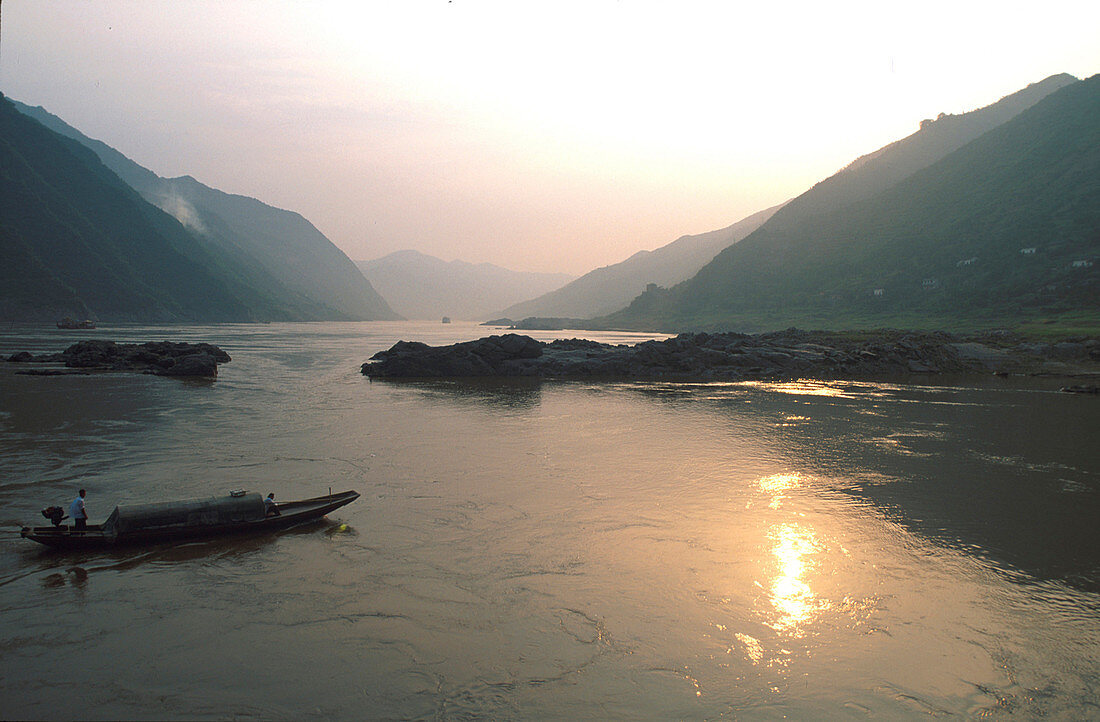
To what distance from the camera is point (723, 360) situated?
86.1 meters

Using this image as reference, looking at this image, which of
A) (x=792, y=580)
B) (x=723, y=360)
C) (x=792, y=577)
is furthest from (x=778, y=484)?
(x=723, y=360)

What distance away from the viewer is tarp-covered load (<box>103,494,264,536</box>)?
19.2 metres

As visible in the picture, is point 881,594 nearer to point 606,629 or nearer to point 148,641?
point 606,629

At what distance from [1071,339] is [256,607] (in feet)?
386

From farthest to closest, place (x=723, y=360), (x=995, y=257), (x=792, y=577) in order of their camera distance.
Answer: (x=995, y=257)
(x=723, y=360)
(x=792, y=577)

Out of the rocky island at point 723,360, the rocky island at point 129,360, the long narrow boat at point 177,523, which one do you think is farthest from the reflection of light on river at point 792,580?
the rocky island at point 129,360

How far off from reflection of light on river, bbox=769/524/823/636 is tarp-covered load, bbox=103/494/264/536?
695 inches

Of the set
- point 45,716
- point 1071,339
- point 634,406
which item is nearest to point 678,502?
point 45,716

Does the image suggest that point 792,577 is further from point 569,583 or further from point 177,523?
point 177,523

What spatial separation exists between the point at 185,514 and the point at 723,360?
76914 millimetres

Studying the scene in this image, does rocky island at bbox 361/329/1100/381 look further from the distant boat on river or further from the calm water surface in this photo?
the distant boat on river

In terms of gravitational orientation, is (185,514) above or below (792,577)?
above

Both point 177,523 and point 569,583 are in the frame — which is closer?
point 569,583

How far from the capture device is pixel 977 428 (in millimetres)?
43156
